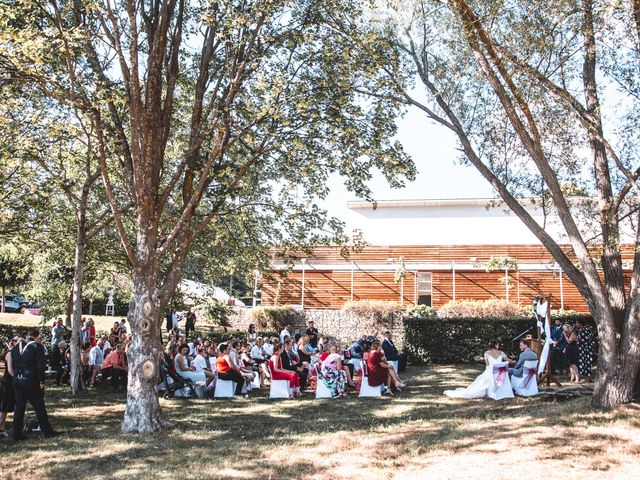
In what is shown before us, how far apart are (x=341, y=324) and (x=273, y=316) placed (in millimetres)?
3422

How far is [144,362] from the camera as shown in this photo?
396 inches

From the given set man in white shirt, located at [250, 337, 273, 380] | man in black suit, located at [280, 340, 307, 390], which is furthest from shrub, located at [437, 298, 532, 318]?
man in black suit, located at [280, 340, 307, 390]

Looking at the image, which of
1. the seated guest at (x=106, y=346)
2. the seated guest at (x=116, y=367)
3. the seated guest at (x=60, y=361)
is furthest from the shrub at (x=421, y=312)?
the seated guest at (x=60, y=361)

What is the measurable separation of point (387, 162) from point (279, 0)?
3.71 metres

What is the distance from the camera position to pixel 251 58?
37.4 feet

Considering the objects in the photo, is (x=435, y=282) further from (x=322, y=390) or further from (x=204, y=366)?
(x=204, y=366)

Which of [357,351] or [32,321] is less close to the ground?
[32,321]

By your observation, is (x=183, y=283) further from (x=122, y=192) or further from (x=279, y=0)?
(x=279, y=0)

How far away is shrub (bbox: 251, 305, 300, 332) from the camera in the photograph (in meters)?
28.9

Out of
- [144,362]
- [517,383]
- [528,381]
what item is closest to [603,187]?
[528,381]

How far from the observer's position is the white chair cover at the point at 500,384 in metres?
13.2

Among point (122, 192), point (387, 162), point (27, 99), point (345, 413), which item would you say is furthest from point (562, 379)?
point (27, 99)

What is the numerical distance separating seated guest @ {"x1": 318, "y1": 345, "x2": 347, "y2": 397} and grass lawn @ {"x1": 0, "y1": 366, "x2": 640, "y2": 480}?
1.78 metres

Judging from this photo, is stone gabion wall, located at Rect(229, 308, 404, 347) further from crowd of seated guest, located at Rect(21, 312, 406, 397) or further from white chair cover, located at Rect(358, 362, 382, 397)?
white chair cover, located at Rect(358, 362, 382, 397)
